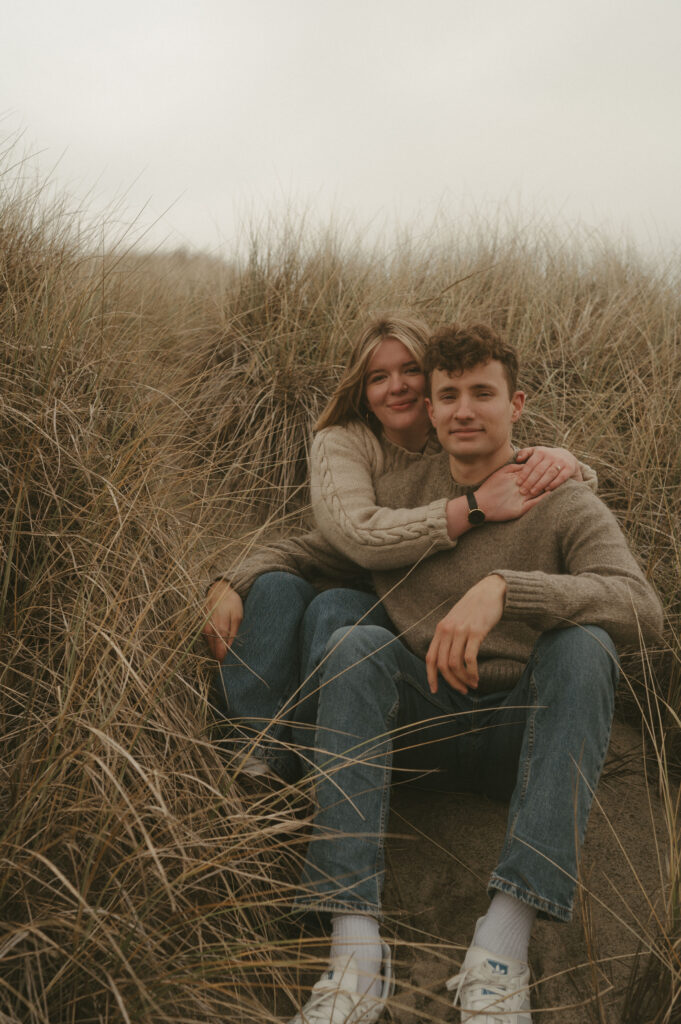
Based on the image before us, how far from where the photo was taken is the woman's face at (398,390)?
260cm

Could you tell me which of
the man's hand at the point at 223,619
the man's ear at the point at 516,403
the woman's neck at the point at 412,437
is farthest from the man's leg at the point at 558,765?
the woman's neck at the point at 412,437

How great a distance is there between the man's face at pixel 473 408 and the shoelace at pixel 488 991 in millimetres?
1245

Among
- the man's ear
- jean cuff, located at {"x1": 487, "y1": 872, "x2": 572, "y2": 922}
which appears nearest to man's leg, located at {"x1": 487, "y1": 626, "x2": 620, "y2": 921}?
jean cuff, located at {"x1": 487, "y1": 872, "x2": 572, "y2": 922}

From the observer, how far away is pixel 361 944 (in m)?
1.61

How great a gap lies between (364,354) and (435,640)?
1.13 meters

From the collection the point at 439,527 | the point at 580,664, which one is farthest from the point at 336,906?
the point at 439,527

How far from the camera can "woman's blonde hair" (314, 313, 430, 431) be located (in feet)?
8.59

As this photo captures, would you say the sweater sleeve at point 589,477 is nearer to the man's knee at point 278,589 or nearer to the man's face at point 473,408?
the man's face at point 473,408

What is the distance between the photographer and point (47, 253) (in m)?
3.09

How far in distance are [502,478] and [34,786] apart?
1.38 meters

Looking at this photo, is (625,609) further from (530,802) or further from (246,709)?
(246,709)

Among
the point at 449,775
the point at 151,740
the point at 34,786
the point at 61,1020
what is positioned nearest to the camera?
the point at 61,1020

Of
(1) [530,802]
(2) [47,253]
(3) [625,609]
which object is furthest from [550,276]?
(1) [530,802]

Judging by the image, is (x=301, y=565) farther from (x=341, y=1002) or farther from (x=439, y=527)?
(x=341, y=1002)
